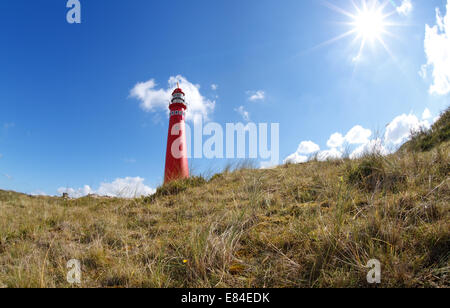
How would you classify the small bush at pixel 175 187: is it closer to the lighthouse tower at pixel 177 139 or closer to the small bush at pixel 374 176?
the small bush at pixel 374 176

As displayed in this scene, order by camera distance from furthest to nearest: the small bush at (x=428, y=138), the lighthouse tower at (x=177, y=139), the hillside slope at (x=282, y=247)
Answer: the lighthouse tower at (x=177, y=139) → the small bush at (x=428, y=138) → the hillside slope at (x=282, y=247)

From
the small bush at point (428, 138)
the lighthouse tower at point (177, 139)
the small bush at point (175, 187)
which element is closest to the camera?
the small bush at point (175, 187)

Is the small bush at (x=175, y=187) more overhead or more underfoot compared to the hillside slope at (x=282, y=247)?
more overhead

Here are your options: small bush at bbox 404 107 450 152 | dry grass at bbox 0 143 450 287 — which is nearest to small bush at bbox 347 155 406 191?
dry grass at bbox 0 143 450 287

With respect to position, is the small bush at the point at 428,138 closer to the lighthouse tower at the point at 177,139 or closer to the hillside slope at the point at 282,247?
the hillside slope at the point at 282,247

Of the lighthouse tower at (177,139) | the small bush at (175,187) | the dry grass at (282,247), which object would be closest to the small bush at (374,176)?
the dry grass at (282,247)

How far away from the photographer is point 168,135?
14820mm

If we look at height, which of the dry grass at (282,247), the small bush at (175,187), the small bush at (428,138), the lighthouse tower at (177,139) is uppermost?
the lighthouse tower at (177,139)

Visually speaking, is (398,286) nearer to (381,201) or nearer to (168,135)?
(381,201)

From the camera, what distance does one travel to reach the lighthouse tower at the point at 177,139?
14164 millimetres

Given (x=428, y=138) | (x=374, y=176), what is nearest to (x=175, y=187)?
(x=374, y=176)

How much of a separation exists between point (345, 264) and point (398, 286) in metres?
0.34

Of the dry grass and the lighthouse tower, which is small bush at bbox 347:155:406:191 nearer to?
the dry grass

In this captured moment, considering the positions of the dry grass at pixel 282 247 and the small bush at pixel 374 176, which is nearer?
the dry grass at pixel 282 247
